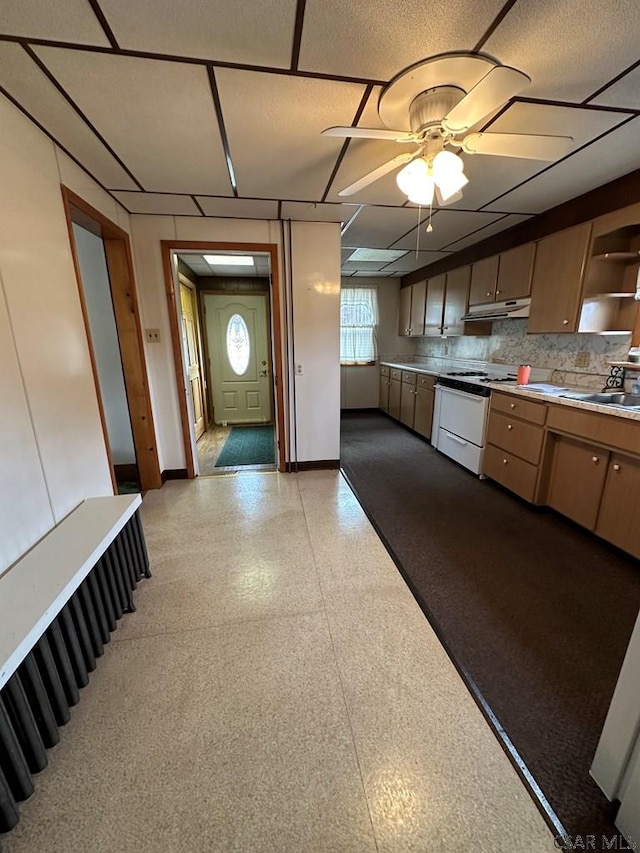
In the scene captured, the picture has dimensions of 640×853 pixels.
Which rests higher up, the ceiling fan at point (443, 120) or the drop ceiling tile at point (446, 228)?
the drop ceiling tile at point (446, 228)

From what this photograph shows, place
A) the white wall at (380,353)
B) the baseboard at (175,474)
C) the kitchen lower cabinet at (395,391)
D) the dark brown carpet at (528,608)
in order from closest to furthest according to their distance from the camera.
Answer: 1. the dark brown carpet at (528,608)
2. the baseboard at (175,474)
3. the kitchen lower cabinet at (395,391)
4. the white wall at (380,353)

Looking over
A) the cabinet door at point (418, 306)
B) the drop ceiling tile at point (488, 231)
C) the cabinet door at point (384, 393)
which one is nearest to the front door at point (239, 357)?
the cabinet door at point (384, 393)

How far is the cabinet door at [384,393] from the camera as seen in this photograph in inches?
239

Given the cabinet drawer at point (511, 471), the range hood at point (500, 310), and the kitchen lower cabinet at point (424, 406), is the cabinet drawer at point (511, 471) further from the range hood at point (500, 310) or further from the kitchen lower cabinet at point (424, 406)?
the range hood at point (500, 310)

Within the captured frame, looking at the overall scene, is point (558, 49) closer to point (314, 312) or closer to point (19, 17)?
point (19, 17)

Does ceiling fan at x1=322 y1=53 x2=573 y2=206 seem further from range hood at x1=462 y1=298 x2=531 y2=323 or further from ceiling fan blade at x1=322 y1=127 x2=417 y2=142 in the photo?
range hood at x1=462 y1=298 x2=531 y2=323

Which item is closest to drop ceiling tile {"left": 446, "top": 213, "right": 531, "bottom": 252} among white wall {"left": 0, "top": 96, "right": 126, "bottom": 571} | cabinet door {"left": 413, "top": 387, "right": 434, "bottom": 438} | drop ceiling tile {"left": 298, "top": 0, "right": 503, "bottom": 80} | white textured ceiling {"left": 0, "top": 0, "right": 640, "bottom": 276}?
white textured ceiling {"left": 0, "top": 0, "right": 640, "bottom": 276}

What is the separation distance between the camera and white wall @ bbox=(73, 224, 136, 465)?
2.98 m

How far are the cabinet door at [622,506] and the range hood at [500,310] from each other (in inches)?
67.3

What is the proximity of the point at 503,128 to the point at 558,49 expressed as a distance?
54 cm

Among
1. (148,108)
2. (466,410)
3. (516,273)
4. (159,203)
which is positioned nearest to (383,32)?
(148,108)

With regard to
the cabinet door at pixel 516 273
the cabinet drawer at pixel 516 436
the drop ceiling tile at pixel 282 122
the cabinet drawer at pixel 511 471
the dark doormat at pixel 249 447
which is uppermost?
the drop ceiling tile at pixel 282 122

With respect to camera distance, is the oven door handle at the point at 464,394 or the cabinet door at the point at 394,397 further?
the cabinet door at the point at 394,397

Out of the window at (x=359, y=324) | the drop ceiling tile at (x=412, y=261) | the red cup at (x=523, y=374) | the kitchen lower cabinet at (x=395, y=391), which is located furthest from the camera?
the window at (x=359, y=324)
